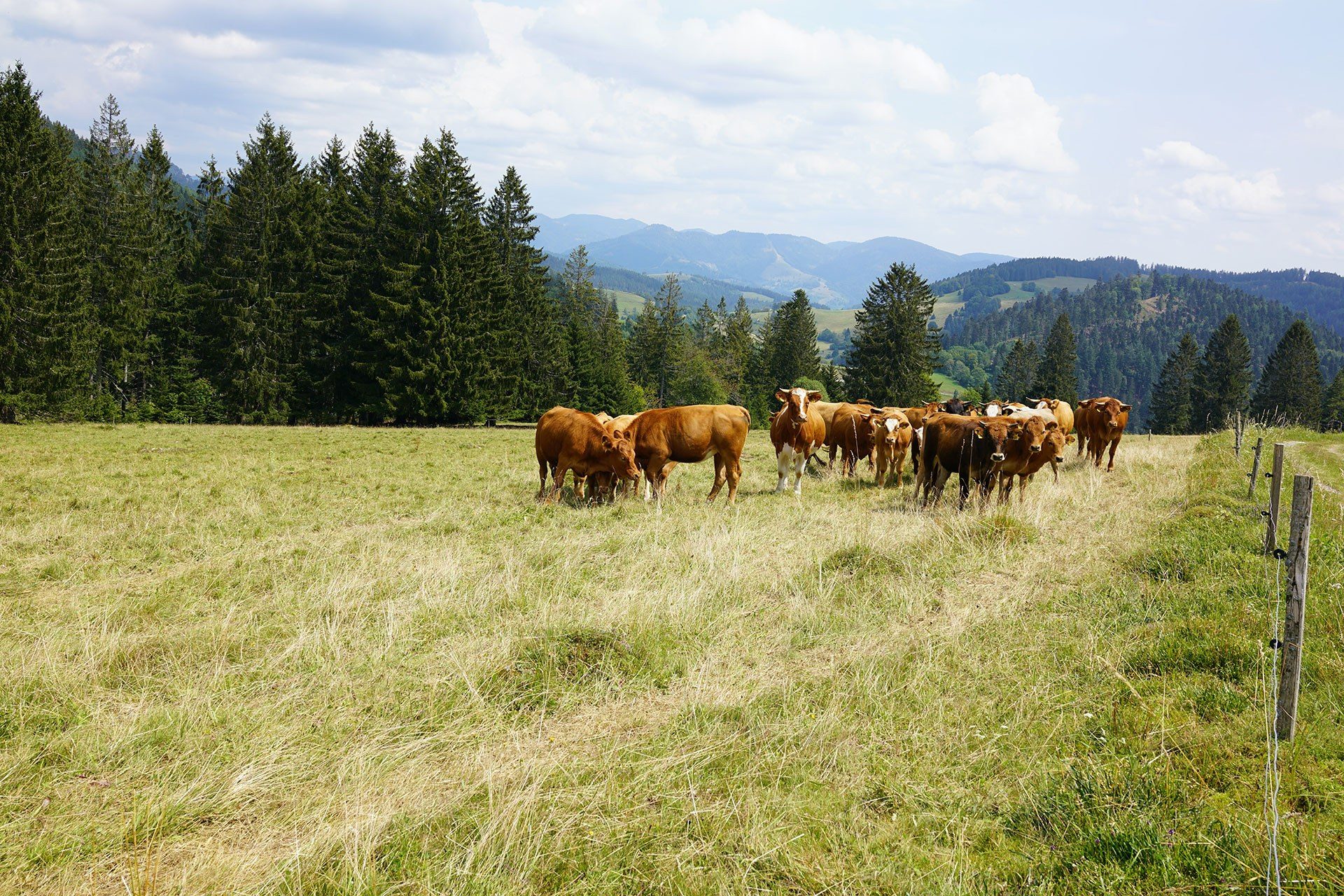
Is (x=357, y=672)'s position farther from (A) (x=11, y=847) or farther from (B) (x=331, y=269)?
(B) (x=331, y=269)

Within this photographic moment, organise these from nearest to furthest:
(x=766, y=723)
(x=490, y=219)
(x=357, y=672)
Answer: (x=766, y=723)
(x=357, y=672)
(x=490, y=219)

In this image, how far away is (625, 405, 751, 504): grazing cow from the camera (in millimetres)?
15352

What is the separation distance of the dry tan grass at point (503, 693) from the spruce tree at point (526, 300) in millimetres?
40500

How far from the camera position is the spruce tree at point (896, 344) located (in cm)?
6450

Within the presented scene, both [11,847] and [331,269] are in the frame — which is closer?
[11,847]

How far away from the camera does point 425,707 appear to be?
5.60m

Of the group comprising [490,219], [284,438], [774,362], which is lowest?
[284,438]

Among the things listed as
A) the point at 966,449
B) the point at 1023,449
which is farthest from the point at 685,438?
the point at 1023,449

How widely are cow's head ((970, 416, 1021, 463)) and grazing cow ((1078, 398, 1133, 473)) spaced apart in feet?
26.9

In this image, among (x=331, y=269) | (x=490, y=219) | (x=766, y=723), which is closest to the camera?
(x=766, y=723)

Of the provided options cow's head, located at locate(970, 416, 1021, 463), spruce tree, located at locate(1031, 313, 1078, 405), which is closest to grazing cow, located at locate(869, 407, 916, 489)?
cow's head, located at locate(970, 416, 1021, 463)

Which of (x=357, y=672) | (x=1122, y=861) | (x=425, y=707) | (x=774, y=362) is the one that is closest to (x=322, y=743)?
(x=425, y=707)

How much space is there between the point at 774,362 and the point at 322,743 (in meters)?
80.5

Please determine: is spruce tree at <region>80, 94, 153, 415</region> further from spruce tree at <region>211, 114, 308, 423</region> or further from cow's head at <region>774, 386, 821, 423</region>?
cow's head at <region>774, 386, 821, 423</region>
